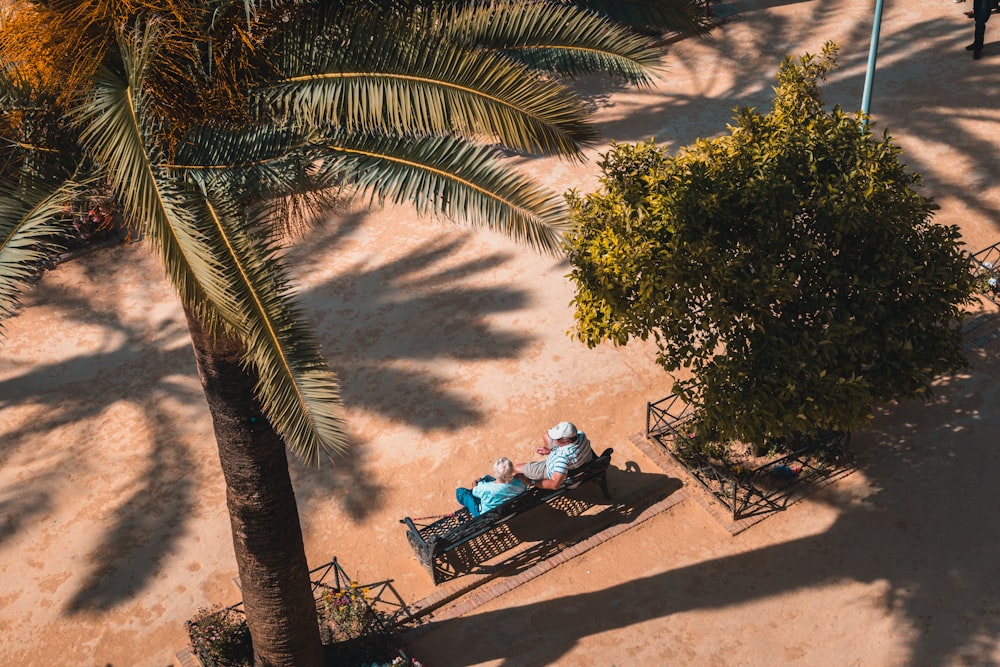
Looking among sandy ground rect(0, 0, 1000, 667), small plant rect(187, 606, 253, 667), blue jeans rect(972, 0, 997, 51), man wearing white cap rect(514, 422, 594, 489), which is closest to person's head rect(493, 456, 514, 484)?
man wearing white cap rect(514, 422, 594, 489)

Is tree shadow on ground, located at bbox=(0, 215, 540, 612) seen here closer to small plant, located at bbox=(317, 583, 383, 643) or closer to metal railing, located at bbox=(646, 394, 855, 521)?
small plant, located at bbox=(317, 583, 383, 643)

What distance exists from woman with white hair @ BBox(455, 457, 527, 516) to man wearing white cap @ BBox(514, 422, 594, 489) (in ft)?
0.49

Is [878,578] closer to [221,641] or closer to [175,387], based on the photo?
[221,641]

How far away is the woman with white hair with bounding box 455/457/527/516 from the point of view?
9.58 m

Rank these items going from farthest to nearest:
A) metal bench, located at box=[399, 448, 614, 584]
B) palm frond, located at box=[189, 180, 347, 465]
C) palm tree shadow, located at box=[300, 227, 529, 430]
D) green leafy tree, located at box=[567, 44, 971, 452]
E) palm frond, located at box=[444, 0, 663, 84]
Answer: palm tree shadow, located at box=[300, 227, 529, 430], metal bench, located at box=[399, 448, 614, 584], green leafy tree, located at box=[567, 44, 971, 452], palm frond, located at box=[444, 0, 663, 84], palm frond, located at box=[189, 180, 347, 465]

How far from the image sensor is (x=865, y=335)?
338 inches

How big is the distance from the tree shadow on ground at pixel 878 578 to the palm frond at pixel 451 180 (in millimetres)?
4206

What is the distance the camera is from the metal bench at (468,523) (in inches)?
366

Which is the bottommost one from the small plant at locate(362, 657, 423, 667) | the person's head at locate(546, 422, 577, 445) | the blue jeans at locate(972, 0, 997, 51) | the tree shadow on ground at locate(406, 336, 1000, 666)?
Result: the tree shadow on ground at locate(406, 336, 1000, 666)

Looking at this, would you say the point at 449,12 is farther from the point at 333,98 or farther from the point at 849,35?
the point at 849,35

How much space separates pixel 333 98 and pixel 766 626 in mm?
5571

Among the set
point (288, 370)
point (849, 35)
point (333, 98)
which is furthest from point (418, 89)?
point (849, 35)

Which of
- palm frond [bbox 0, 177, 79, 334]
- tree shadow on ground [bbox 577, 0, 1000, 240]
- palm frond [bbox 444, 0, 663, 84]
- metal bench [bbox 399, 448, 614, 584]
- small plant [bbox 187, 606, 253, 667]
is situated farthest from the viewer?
tree shadow on ground [bbox 577, 0, 1000, 240]

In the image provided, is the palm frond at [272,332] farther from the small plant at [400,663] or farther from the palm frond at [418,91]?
the small plant at [400,663]
